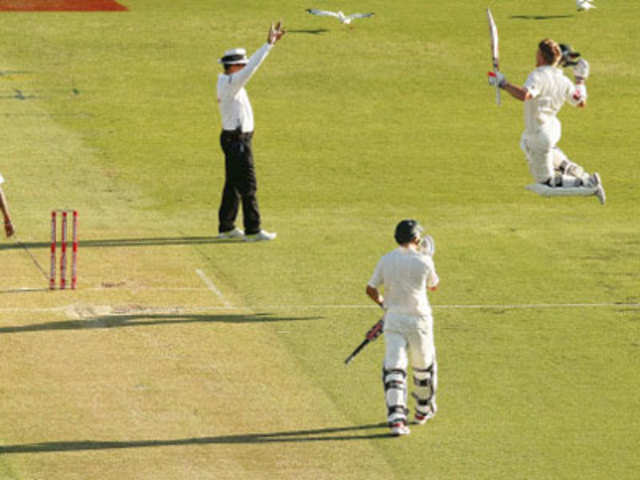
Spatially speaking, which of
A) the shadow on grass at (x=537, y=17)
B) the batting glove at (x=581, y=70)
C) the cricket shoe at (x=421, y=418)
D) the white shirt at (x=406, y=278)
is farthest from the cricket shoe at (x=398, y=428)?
the shadow on grass at (x=537, y=17)

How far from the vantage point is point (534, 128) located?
2083cm

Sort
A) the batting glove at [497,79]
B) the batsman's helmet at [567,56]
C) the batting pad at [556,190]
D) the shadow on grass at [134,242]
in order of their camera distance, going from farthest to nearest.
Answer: the shadow on grass at [134,242] → the batting pad at [556,190] → the batsman's helmet at [567,56] → the batting glove at [497,79]

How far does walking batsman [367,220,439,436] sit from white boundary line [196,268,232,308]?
18.9ft

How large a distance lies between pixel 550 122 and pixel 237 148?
733cm

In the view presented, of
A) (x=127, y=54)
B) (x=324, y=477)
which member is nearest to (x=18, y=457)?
(x=324, y=477)

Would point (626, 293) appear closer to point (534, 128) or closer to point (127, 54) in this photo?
point (534, 128)

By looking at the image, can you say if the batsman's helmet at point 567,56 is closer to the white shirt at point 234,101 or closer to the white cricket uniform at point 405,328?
the white cricket uniform at point 405,328

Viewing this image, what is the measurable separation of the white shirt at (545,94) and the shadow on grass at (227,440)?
17.2 ft

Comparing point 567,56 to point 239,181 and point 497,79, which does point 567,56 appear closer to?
point 497,79

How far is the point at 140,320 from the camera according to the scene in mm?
21969

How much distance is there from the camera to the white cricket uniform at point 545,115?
20156mm

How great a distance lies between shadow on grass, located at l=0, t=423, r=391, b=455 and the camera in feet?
55.1

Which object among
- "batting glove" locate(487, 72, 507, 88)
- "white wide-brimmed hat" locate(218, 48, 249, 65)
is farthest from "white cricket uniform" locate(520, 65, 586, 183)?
"white wide-brimmed hat" locate(218, 48, 249, 65)

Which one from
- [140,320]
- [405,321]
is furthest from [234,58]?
[405,321]
